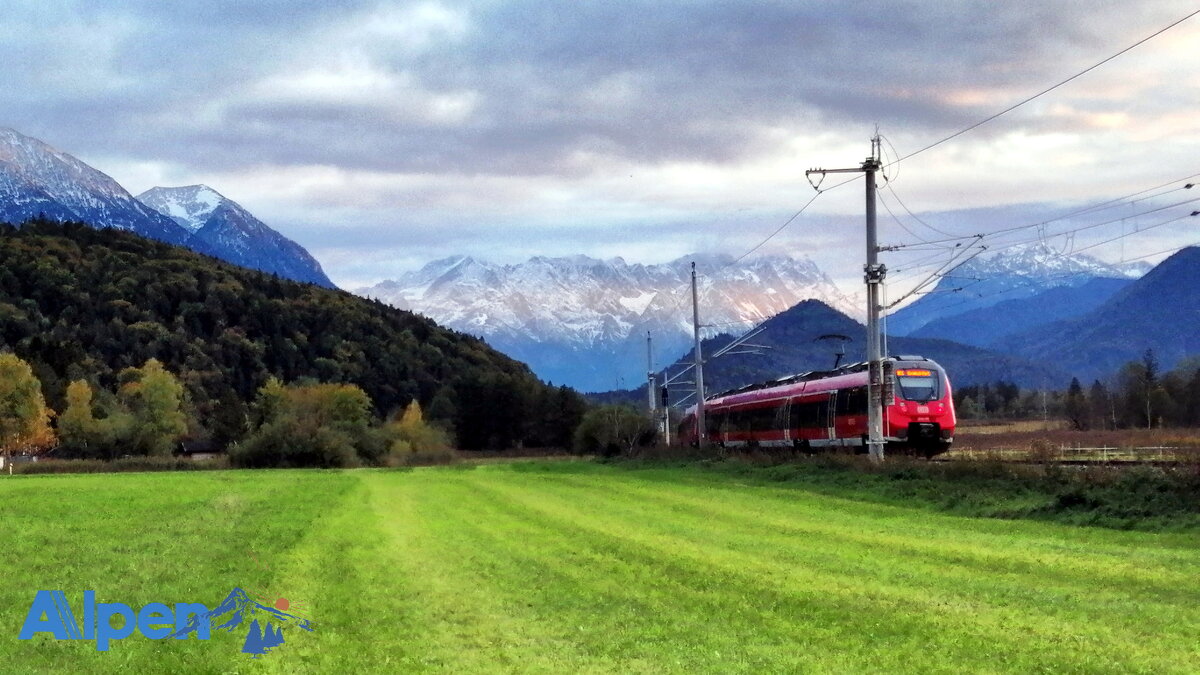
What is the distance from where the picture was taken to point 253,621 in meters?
14.0

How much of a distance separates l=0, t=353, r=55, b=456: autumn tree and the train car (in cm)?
7605

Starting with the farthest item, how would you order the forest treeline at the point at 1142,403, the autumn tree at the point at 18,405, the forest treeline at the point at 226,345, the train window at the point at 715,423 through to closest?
the forest treeline at the point at 226,345 < the forest treeline at the point at 1142,403 < the autumn tree at the point at 18,405 < the train window at the point at 715,423

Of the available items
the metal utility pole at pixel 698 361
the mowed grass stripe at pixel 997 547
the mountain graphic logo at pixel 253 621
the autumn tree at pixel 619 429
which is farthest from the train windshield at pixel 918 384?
the mountain graphic logo at pixel 253 621

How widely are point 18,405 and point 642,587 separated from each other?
353ft

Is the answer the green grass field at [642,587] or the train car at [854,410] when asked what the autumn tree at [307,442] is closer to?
the train car at [854,410]

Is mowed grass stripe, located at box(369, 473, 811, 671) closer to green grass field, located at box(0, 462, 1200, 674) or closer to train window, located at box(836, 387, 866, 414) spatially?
green grass field, located at box(0, 462, 1200, 674)

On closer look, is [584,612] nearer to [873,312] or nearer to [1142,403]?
[873,312]

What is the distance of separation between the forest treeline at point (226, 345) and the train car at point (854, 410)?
3268 inches

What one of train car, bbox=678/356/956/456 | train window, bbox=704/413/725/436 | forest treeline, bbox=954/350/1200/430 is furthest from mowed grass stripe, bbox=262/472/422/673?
forest treeline, bbox=954/350/1200/430

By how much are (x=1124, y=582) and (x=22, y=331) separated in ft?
553

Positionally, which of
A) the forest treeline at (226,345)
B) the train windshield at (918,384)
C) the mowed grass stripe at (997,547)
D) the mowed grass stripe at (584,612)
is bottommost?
the mowed grass stripe at (584,612)

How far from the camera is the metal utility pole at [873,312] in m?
41.3

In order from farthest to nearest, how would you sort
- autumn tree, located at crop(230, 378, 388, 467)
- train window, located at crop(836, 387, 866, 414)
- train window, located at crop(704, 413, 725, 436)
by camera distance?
autumn tree, located at crop(230, 378, 388, 467) < train window, located at crop(704, 413, 725, 436) < train window, located at crop(836, 387, 866, 414)

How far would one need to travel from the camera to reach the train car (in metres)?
47.5
